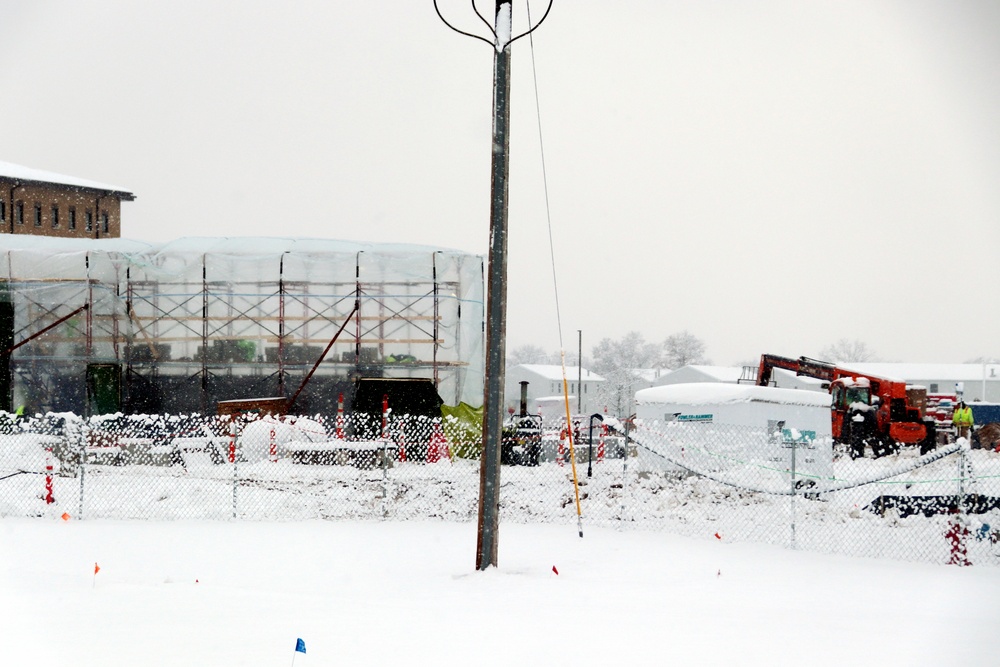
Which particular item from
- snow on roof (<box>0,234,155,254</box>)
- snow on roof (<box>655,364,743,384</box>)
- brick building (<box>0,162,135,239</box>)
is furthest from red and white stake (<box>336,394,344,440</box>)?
snow on roof (<box>655,364,743,384</box>)

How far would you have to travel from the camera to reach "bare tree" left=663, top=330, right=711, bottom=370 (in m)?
113

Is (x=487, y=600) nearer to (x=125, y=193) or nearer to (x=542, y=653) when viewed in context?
(x=542, y=653)

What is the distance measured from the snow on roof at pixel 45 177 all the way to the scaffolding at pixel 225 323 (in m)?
34.2

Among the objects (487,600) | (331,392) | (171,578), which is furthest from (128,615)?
(331,392)

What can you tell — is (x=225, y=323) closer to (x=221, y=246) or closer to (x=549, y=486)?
(x=221, y=246)

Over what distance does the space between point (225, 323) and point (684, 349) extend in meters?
89.4

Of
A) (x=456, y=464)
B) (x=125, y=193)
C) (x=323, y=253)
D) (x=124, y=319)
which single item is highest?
(x=125, y=193)

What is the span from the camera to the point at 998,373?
81500mm

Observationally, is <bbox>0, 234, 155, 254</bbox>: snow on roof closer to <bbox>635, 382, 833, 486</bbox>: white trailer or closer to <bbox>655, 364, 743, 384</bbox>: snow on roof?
<bbox>635, 382, 833, 486</bbox>: white trailer

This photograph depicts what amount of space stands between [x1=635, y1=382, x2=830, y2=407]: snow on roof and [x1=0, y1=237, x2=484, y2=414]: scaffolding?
7.64m

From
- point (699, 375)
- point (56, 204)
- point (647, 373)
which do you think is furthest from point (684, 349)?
point (56, 204)

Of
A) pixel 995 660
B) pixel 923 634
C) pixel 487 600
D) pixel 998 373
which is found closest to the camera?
pixel 995 660

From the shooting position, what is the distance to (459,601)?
8.40 meters

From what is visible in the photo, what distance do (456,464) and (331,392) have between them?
7497 mm
